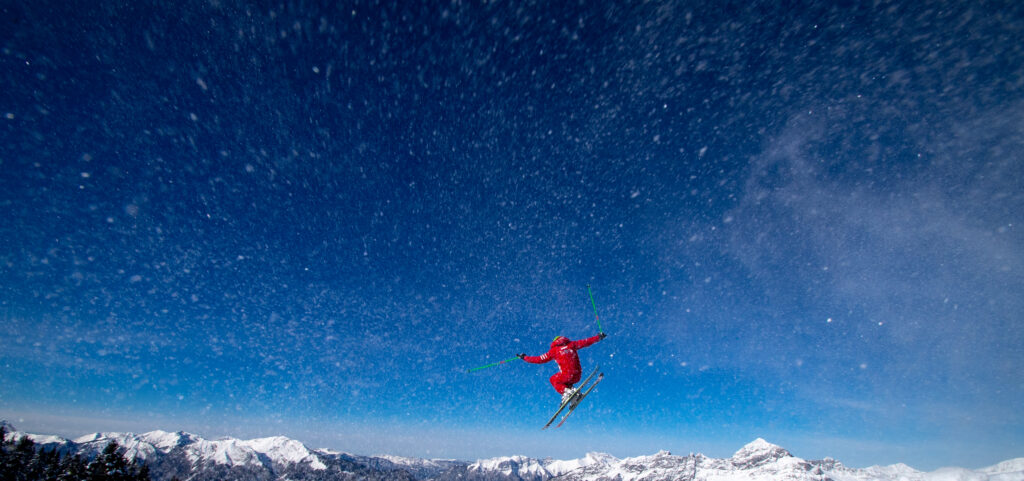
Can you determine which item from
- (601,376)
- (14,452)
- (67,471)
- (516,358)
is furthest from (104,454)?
(601,376)

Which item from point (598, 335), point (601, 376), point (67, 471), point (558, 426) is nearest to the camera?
point (598, 335)

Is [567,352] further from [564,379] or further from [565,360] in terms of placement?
[564,379]

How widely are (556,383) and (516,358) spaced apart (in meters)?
1.60

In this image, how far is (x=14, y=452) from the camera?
31562 millimetres

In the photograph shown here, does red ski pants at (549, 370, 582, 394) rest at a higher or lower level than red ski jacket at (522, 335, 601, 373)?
lower

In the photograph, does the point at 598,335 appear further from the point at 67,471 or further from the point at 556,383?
the point at 67,471

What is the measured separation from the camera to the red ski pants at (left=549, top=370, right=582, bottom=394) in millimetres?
12164

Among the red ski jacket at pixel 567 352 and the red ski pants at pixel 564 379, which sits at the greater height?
the red ski jacket at pixel 567 352

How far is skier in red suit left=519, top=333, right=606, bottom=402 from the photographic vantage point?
11.9 meters

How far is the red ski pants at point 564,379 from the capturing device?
479 inches

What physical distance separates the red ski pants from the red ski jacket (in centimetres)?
11

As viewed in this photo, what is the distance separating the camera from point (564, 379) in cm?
1223

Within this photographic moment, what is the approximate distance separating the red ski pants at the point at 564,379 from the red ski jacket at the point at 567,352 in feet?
0.36

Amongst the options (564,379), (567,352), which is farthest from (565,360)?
A: (564,379)
